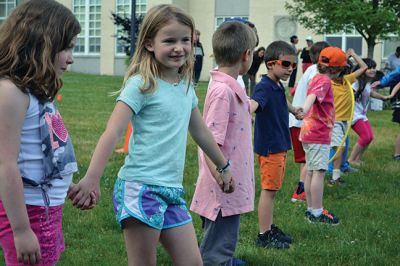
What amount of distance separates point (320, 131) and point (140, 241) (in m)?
3.42

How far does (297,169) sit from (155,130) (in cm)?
600

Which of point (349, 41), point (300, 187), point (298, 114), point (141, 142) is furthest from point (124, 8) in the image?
point (141, 142)

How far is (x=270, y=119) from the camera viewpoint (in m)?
5.41

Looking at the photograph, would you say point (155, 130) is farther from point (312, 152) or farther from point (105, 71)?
point (105, 71)

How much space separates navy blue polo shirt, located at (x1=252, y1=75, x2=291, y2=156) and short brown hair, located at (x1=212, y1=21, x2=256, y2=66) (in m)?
0.91

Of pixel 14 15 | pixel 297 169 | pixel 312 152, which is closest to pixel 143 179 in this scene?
pixel 14 15

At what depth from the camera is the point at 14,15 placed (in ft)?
9.30

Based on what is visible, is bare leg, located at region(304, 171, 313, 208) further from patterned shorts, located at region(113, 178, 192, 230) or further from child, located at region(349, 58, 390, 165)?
patterned shorts, located at region(113, 178, 192, 230)

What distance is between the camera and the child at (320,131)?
21.0 ft

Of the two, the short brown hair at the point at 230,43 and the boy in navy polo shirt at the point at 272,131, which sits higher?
the short brown hair at the point at 230,43

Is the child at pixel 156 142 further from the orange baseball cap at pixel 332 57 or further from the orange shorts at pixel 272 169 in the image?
the orange baseball cap at pixel 332 57

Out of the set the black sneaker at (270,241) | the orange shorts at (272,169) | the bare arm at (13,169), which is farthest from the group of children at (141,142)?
the black sneaker at (270,241)

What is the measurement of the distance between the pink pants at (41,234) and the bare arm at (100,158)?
0.34 ft

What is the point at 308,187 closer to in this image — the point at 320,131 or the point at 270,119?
the point at 320,131
